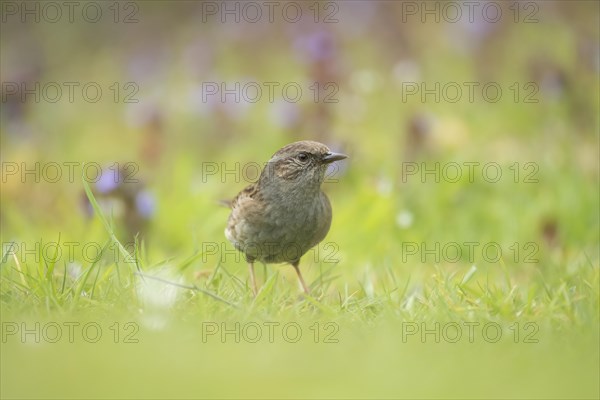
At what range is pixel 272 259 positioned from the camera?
5062 millimetres

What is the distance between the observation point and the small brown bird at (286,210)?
4.88 metres

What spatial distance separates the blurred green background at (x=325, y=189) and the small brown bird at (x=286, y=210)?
0.19 m

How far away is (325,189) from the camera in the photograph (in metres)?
7.59

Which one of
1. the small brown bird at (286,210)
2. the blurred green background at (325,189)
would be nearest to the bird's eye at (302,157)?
the small brown bird at (286,210)

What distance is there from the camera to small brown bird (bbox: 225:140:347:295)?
488 centimetres

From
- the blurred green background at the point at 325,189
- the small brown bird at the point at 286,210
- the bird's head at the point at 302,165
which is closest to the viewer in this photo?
the blurred green background at the point at 325,189

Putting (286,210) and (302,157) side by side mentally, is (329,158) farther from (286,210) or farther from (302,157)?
(286,210)

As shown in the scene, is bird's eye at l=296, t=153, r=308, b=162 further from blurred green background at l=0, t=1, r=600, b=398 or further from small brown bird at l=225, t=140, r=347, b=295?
blurred green background at l=0, t=1, r=600, b=398

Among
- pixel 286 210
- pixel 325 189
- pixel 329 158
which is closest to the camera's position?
pixel 286 210

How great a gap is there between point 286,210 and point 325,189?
2.71 meters

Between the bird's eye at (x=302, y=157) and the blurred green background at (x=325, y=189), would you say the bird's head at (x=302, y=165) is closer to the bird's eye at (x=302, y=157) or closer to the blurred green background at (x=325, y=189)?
the bird's eye at (x=302, y=157)

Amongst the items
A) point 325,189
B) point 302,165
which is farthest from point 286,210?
point 325,189

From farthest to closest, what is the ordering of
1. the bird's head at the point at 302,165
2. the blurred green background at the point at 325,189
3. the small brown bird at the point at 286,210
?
the bird's head at the point at 302,165, the small brown bird at the point at 286,210, the blurred green background at the point at 325,189

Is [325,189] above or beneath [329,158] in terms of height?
beneath
